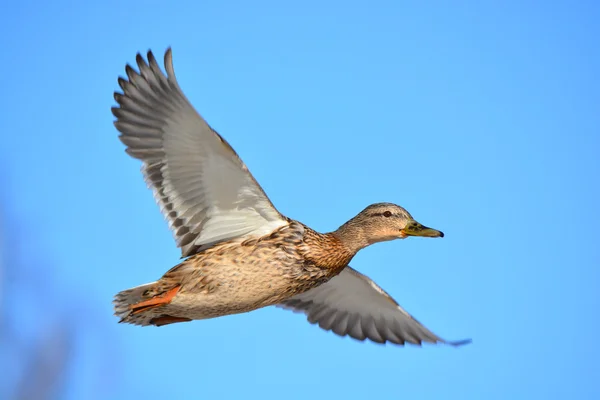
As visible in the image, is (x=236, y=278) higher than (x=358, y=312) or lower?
lower

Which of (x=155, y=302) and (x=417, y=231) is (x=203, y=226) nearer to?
(x=155, y=302)

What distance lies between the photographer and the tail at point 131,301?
800 centimetres

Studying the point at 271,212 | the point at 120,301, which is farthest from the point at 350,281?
the point at 120,301

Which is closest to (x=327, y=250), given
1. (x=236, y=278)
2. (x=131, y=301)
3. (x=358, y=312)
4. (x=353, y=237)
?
(x=353, y=237)

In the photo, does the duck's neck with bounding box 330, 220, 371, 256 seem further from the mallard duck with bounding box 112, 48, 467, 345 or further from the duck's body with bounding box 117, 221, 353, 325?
the duck's body with bounding box 117, 221, 353, 325

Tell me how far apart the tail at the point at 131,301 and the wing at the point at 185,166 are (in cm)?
51

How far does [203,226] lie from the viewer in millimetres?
8344

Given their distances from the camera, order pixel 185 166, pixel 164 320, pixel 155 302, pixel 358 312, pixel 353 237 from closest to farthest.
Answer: pixel 155 302 → pixel 185 166 → pixel 164 320 → pixel 353 237 → pixel 358 312

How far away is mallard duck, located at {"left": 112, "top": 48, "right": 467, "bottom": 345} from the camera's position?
7895 mm

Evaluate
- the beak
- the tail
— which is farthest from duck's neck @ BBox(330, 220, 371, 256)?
the tail

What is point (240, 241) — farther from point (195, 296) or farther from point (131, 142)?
point (131, 142)

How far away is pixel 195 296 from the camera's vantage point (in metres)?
7.89

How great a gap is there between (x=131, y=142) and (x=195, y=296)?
1.42 metres

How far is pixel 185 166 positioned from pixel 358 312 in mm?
3209
